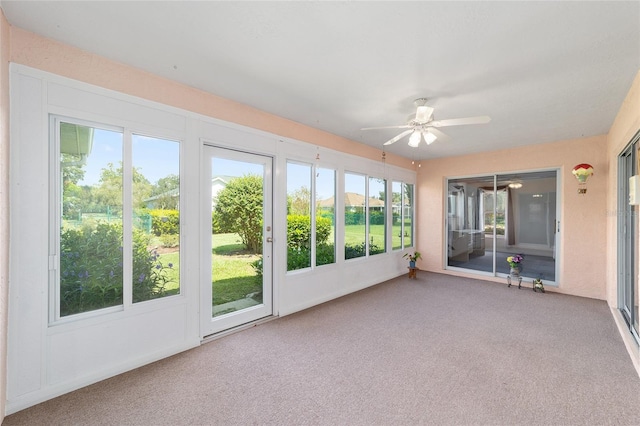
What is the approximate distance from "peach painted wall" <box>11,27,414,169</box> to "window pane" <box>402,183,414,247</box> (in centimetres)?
312

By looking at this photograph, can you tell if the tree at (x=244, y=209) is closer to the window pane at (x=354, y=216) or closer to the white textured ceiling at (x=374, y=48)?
the white textured ceiling at (x=374, y=48)

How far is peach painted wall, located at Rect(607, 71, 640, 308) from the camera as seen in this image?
2.56 m

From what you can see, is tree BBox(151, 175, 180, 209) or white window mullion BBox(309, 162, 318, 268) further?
white window mullion BBox(309, 162, 318, 268)

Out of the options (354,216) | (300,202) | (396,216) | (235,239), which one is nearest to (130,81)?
(235,239)

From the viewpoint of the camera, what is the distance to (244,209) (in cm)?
337

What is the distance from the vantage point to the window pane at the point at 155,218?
2.49 metres

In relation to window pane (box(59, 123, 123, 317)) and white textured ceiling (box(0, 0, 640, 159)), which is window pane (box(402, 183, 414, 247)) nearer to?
white textured ceiling (box(0, 0, 640, 159))

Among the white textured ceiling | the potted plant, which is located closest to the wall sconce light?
the white textured ceiling

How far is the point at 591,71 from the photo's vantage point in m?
2.36

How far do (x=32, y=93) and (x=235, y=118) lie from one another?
5.28ft

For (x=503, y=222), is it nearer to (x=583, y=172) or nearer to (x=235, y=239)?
(x=583, y=172)

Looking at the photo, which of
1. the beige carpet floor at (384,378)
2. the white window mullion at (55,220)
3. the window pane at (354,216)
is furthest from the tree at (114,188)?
the window pane at (354,216)

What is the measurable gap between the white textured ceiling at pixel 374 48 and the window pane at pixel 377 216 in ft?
6.92

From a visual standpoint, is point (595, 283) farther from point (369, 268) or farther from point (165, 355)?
point (165, 355)
